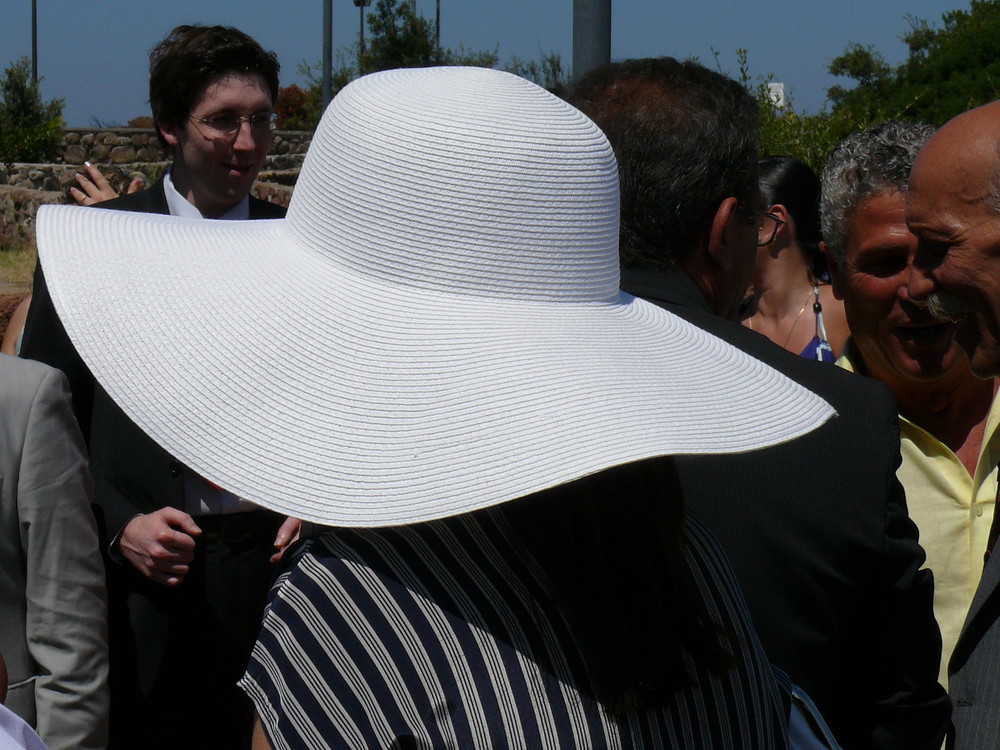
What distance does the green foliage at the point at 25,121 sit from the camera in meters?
18.8

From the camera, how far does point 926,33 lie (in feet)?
110

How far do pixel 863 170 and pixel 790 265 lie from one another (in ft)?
6.71

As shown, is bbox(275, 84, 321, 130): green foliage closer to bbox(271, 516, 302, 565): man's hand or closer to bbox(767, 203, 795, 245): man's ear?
bbox(767, 203, 795, 245): man's ear

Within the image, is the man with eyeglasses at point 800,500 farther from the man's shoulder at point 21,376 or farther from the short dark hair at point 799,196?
the short dark hair at point 799,196

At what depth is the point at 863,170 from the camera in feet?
8.37

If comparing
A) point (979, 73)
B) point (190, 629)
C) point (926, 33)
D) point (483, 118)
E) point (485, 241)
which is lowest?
point (190, 629)

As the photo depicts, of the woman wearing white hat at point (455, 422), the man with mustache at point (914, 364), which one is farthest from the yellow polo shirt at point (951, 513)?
the woman wearing white hat at point (455, 422)

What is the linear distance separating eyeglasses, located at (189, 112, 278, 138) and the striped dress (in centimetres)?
261

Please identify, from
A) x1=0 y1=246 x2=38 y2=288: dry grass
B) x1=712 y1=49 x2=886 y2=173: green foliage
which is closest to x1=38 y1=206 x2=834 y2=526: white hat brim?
x1=712 y1=49 x2=886 y2=173: green foliage

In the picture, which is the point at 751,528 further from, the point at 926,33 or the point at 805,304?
the point at 926,33

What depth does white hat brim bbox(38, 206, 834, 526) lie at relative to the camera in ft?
3.41

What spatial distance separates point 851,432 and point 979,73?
74.2ft

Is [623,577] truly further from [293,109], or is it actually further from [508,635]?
[293,109]

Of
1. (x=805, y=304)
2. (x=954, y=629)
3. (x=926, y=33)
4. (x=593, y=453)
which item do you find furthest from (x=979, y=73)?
A: (x=593, y=453)
